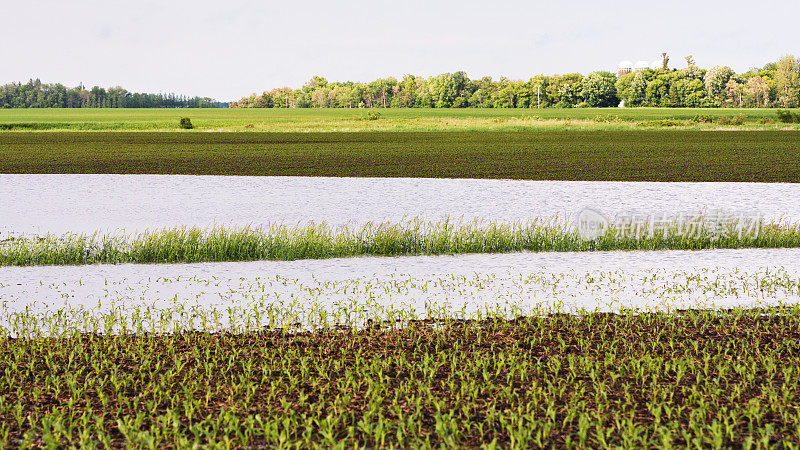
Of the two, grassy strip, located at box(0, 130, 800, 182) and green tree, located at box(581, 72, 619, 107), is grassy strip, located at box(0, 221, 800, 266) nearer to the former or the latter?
grassy strip, located at box(0, 130, 800, 182)

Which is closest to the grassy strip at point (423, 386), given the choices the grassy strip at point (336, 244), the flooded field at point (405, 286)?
the flooded field at point (405, 286)

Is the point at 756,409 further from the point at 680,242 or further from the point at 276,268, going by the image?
the point at 680,242

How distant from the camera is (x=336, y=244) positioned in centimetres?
1116

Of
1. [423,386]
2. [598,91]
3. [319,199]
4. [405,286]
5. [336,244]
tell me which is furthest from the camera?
[598,91]

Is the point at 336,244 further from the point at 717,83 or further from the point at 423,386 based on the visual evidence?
the point at 717,83

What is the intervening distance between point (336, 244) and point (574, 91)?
122 meters

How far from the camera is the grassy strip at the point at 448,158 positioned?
1023 inches

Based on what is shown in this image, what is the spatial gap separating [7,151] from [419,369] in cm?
3761

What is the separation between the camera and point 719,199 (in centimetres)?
1903

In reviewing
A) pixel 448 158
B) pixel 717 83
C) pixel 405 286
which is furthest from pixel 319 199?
pixel 717 83

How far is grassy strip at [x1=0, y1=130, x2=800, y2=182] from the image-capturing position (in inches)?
1023

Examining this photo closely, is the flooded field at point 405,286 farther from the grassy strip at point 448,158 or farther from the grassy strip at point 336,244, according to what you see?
the grassy strip at point 448,158

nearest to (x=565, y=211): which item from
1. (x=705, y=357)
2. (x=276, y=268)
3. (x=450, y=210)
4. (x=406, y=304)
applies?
(x=450, y=210)

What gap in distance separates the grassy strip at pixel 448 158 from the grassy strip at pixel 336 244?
492 inches
